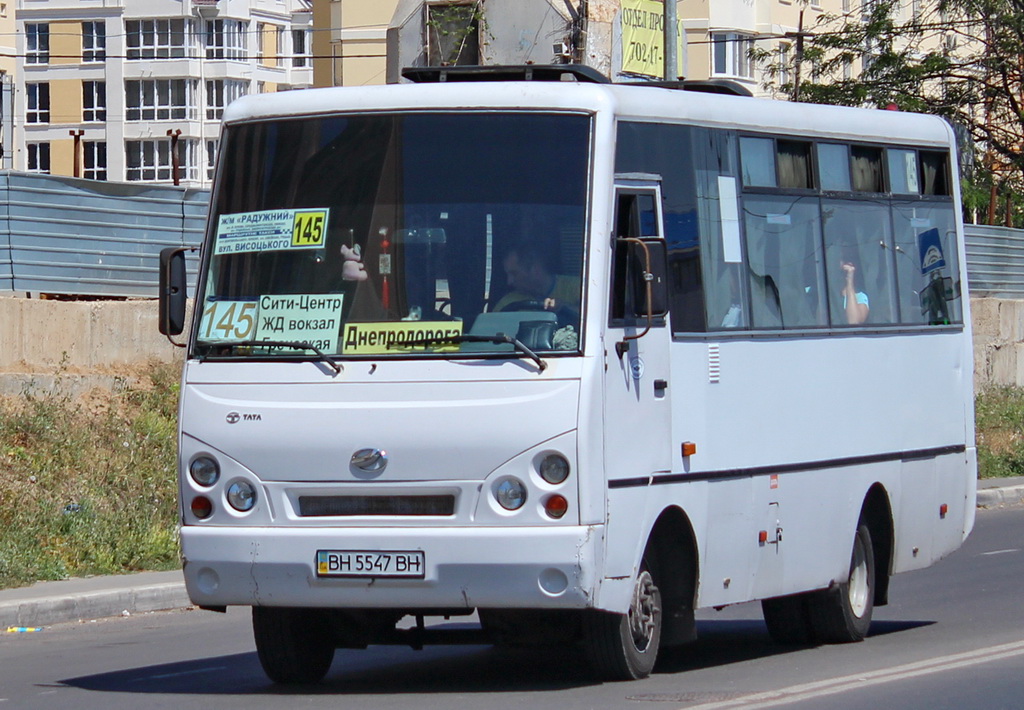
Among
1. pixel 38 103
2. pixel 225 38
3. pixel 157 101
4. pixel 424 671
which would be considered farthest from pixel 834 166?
pixel 38 103

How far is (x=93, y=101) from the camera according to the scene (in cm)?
9312

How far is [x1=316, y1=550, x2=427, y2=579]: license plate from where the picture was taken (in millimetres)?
9008

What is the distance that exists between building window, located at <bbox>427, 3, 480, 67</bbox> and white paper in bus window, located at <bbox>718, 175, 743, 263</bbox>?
19.0 metres

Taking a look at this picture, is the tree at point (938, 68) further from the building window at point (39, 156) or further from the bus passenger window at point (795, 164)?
the building window at point (39, 156)

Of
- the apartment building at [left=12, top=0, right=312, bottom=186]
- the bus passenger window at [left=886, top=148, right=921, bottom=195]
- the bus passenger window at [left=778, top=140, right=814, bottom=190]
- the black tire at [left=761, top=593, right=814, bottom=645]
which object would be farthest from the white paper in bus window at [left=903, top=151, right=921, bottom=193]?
the apartment building at [left=12, top=0, right=312, bottom=186]

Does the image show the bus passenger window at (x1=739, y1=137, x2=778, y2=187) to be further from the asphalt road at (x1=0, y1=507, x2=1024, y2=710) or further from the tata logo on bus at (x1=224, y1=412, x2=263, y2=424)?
the tata logo on bus at (x1=224, y1=412, x2=263, y2=424)

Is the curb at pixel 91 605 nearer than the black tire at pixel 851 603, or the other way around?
the black tire at pixel 851 603

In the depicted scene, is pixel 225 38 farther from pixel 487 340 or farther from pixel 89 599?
pixel 487 340

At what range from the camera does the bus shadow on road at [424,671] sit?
9.86m

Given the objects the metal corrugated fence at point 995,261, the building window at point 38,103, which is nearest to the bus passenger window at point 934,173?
the metal corrugated fence at point 995,261

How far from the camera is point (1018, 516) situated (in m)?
22.9

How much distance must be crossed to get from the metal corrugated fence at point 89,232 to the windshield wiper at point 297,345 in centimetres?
1210

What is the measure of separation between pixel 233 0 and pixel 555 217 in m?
87.8

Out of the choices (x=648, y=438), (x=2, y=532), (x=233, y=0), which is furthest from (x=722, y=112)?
(x=233, y=0)
